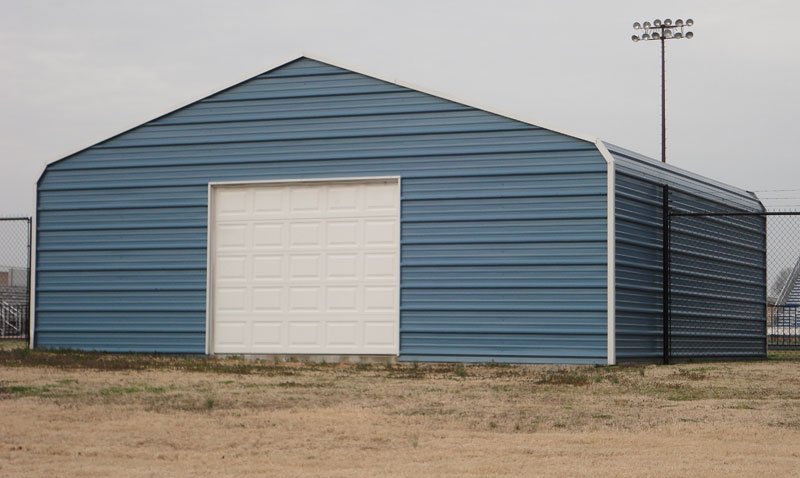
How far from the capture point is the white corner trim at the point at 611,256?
1585 cm

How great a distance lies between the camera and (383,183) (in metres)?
17.3

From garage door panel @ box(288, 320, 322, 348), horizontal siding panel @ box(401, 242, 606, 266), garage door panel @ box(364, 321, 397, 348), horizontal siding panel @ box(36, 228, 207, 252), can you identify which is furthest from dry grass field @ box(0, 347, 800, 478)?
horizontal siding panel @ box(36, 228, 207, 252)

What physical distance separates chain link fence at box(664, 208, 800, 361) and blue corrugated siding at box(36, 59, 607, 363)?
92.0 inches

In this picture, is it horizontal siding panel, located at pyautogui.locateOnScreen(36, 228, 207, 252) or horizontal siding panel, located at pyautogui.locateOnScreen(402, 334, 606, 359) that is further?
horizontal siding panel, located at pyautogui.locateOnScreen(36, 228, 207, 252)

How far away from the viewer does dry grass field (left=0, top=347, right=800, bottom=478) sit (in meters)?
6.98

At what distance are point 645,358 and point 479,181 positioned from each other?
3568 mm

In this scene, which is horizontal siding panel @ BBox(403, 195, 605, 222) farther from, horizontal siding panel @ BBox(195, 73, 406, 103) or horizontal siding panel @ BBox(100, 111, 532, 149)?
horizontal siding panel @ BBox(195, 73, 406, 103)

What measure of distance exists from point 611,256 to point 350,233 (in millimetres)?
3916

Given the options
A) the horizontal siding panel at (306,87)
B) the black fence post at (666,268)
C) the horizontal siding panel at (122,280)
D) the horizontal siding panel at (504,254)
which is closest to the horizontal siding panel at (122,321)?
the horizontal siding panel at (122,280)

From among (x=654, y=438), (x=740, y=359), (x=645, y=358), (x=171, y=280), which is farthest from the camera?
(x=740, y=359)

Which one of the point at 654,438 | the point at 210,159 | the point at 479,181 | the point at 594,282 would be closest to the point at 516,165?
the point at 479,181

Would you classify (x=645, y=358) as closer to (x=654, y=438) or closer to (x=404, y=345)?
(x=404, y=345)

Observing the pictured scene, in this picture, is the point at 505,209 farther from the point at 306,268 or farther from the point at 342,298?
the point at 306,268

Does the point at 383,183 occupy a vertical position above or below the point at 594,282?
above
